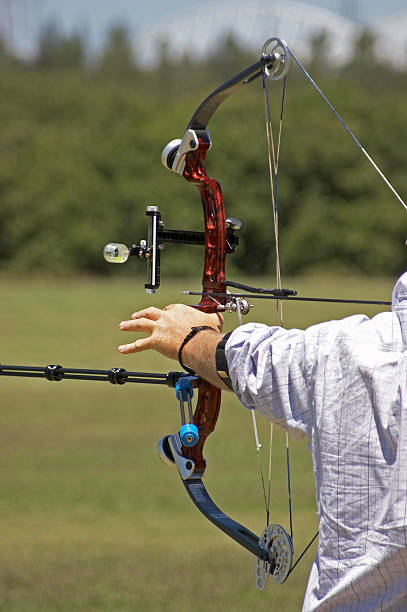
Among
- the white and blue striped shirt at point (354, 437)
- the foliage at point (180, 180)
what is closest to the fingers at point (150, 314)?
the white and blue striped shirt at point (354, 437)

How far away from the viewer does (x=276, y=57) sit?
6.48ft

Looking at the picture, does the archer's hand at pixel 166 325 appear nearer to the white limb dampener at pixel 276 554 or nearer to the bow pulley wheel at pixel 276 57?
the white limb dampener at pixel 276 554

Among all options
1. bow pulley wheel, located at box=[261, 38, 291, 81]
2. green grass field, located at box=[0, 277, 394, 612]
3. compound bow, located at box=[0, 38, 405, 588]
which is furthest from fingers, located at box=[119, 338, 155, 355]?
green grass field, located at box=[0, 277, 394, 612]

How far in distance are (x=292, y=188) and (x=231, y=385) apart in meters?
28.7

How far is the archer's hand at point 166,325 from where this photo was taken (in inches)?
65.1

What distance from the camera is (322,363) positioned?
1.25m

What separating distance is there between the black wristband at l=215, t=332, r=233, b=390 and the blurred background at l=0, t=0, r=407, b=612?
260 centimetres

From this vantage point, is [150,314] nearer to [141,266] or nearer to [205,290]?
[205,290]

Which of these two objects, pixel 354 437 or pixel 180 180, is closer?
pixel 354 437

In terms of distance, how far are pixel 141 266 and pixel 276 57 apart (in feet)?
78.8

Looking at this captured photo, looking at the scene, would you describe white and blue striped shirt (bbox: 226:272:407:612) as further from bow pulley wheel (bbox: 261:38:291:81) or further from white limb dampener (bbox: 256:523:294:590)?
bow pulley wheel (bbox: 261:38:291:81)

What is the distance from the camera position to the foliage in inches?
1104

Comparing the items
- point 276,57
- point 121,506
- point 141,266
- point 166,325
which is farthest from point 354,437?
point 141,266

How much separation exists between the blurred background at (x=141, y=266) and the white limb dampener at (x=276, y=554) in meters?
2.20
